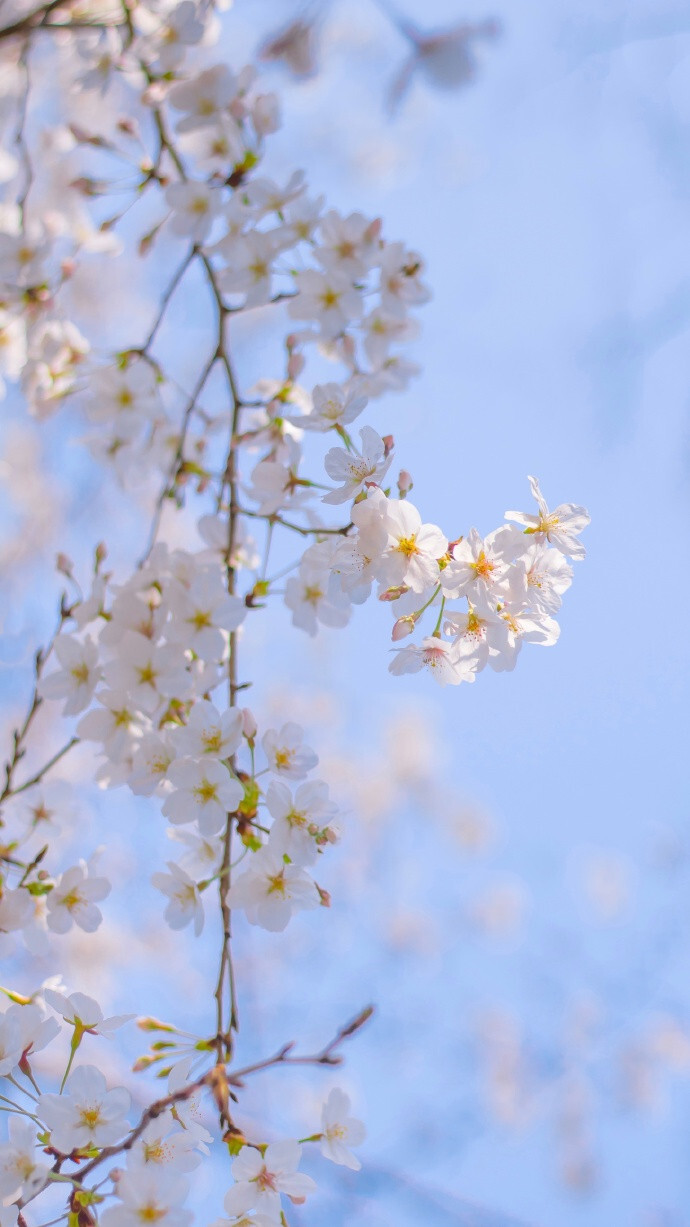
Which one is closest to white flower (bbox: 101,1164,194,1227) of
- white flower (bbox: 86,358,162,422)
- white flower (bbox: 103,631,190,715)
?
white flower (bbox: 103,631,190,715)

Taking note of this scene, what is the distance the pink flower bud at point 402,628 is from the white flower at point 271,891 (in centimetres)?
30

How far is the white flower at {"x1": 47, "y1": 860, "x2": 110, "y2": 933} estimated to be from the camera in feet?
4.12

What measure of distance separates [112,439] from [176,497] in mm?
169

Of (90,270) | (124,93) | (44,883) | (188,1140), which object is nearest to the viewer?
(188,1140)

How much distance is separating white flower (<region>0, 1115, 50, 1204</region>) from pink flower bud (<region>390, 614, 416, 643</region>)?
25.5 inches

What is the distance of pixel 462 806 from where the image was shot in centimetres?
659

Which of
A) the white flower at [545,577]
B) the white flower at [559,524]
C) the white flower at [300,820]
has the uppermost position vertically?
the white flower at [559,524]

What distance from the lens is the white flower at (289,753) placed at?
1164 millimetres

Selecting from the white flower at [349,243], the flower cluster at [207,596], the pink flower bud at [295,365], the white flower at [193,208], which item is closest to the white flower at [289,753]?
the flower cluster at [207,596]

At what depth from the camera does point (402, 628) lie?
40.7 inches

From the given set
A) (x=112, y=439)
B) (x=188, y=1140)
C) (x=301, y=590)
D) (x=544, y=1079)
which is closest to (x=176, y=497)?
(x=112, y=439)

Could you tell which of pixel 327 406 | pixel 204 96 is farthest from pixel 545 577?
pixel 204 96

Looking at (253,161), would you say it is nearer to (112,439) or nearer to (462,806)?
(112,439)

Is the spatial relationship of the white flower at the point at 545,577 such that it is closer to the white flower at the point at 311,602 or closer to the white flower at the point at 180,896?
the white flower at the point at 311,602
